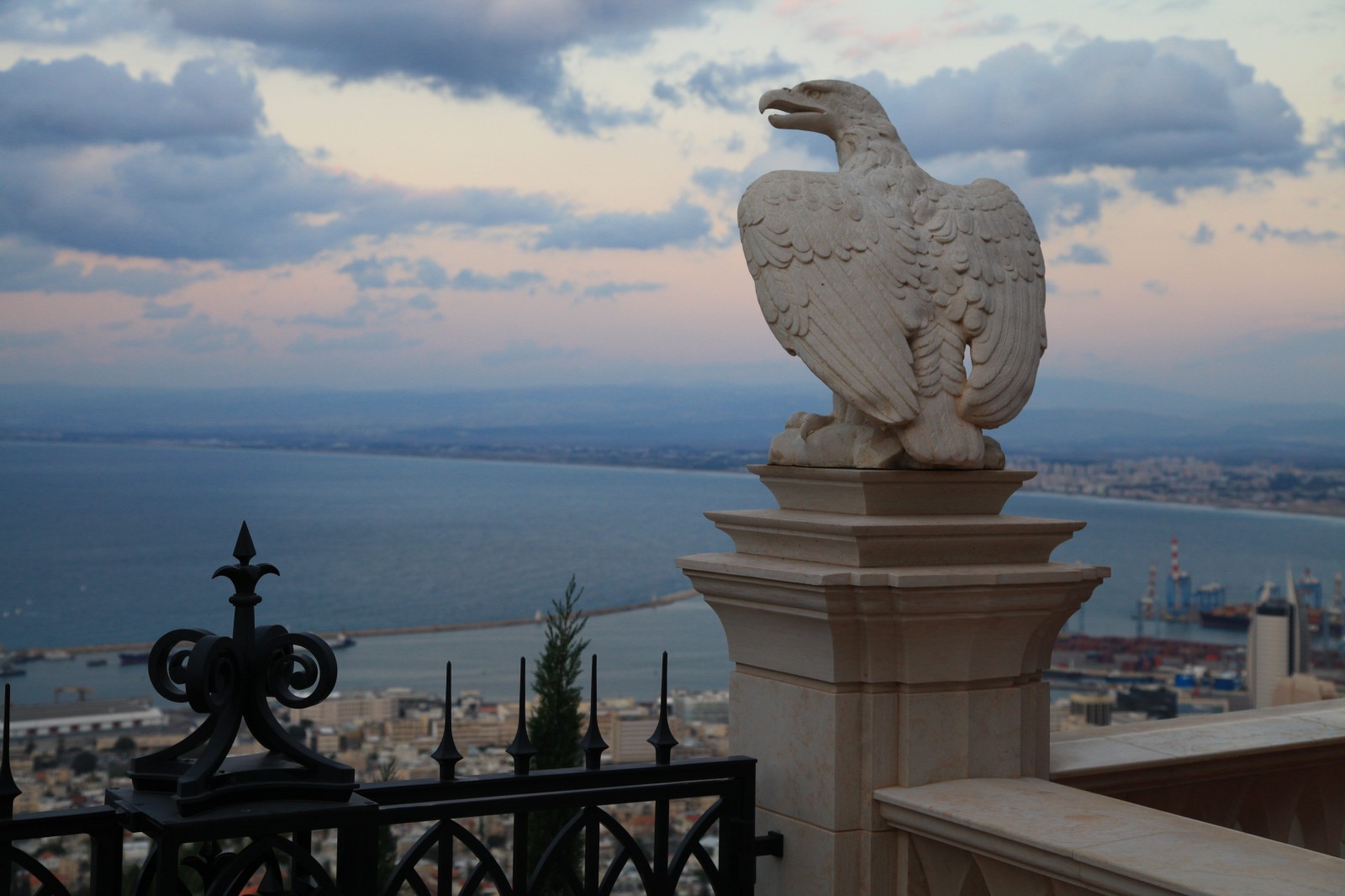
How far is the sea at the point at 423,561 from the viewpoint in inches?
787

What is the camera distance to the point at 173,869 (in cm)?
221

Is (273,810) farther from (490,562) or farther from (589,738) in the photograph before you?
(490,562)

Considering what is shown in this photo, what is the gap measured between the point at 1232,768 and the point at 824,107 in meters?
2.52

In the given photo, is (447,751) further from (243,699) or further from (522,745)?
(243,699)

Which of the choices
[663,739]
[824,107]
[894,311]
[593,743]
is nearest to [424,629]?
[824,107]

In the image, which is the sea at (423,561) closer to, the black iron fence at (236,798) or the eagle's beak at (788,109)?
the eagle's beak at (788,109)

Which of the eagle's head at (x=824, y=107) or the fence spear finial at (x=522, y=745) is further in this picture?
the eagle's head at (x=824, y=107)

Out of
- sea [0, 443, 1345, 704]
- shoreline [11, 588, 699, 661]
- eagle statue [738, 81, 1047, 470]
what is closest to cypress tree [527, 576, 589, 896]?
sea [0, 443, 1345, 704]

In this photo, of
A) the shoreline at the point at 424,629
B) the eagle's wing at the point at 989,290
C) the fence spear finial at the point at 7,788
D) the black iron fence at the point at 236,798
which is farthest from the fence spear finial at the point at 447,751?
the shoreline at the point at 424,629

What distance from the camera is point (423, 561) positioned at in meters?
42.2

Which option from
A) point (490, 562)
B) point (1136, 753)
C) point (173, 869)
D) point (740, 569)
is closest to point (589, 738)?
point (740, 569)

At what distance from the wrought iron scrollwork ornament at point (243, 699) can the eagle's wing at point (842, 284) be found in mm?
1544

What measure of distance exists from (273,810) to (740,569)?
1433 millimetres

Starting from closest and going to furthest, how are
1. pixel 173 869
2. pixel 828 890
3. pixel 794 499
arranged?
pixel 173 869, pixel 828 890, pixel 794 499
